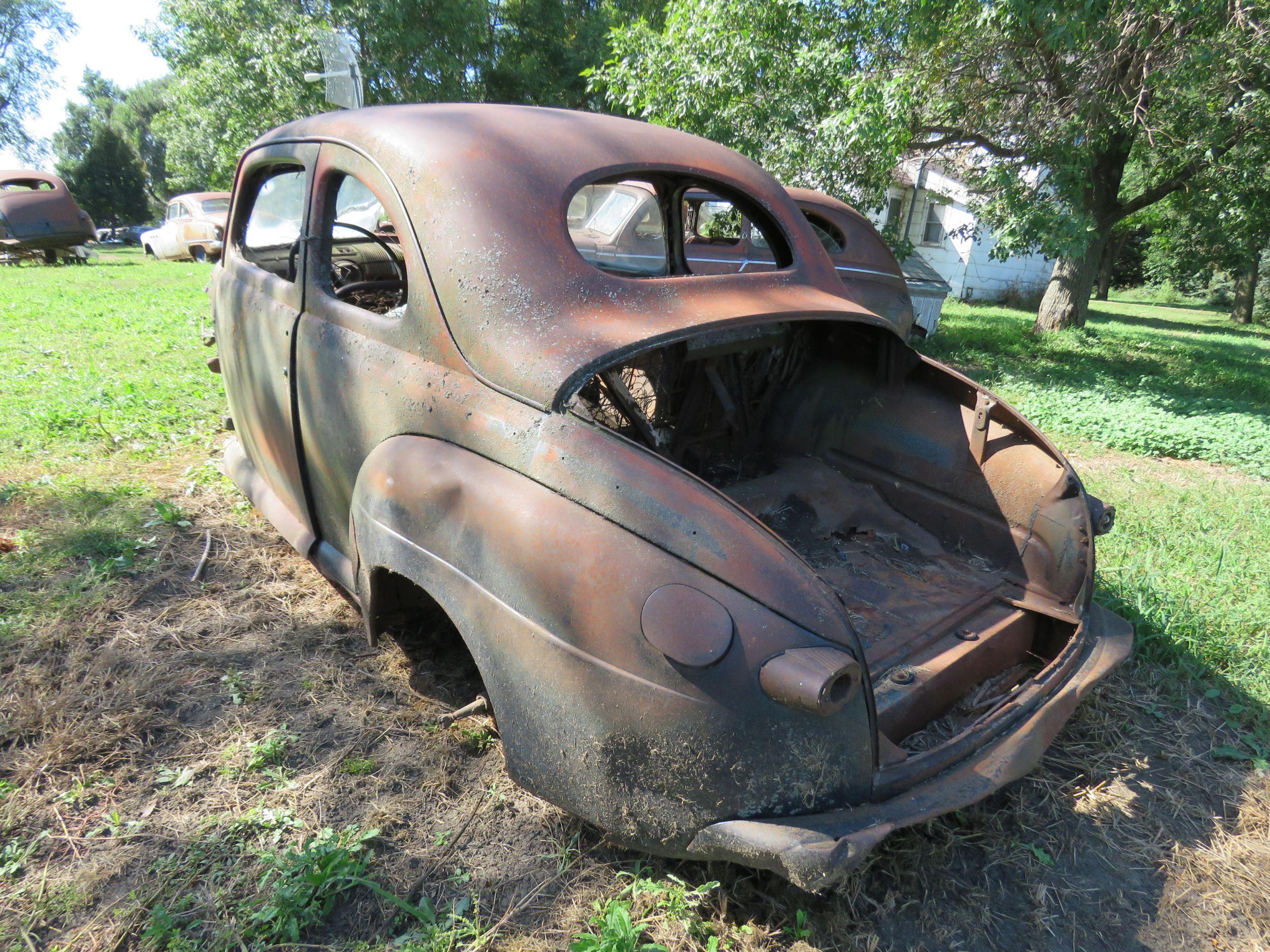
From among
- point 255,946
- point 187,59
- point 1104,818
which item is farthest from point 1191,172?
point 187,59

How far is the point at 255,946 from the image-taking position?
5.90 feet

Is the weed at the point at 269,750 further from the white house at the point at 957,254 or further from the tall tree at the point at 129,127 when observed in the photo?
the tall tree at the point at 129,127

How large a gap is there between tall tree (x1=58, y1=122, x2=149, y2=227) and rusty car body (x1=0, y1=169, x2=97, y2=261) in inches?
1046

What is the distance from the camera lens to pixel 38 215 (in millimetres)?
14469

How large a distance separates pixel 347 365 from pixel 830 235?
18.2 ft

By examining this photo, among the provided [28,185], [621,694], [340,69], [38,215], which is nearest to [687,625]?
[621,694]

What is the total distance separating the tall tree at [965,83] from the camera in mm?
7008

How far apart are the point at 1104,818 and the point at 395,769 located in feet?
7.24

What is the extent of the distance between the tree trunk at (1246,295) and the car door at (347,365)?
92.8 ft

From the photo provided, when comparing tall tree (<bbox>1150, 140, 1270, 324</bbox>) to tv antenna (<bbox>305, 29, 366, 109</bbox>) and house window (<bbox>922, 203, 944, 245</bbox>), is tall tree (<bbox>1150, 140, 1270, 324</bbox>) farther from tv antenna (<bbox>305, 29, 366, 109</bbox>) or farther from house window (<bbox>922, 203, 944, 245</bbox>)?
tv antenna (<bbox>305, 29, 366, 109</bbox>)

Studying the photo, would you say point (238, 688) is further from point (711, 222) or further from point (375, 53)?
point (375, 53)

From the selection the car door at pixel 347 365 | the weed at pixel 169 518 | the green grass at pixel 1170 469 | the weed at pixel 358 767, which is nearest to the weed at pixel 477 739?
the weed at pixel 358 767

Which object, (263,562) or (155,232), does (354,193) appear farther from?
(155,232)

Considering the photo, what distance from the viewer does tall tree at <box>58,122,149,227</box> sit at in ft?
125
